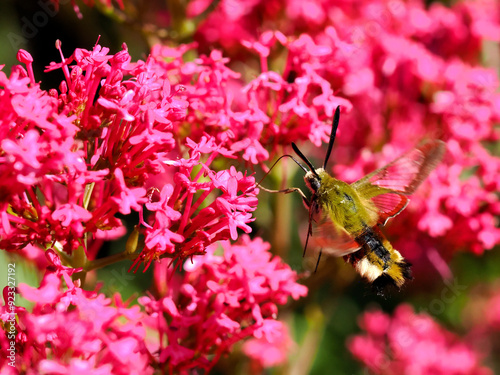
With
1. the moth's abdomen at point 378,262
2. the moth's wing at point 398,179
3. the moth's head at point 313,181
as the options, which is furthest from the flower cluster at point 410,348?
the moth's head at point 313,181

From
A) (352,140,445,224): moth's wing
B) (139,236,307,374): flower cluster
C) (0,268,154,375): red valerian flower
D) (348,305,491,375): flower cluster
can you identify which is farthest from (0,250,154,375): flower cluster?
(348,305,491,375): flower cluster

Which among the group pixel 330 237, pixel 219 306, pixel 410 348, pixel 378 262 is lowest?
pixel 410 348

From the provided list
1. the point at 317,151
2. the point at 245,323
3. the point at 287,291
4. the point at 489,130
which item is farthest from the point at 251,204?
the point at 317,151

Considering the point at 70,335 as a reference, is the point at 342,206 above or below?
above

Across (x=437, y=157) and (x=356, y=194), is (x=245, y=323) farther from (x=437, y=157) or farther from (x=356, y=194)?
(x=437, y=157)

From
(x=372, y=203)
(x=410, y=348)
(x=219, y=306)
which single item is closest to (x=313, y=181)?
(x=372, y=203)

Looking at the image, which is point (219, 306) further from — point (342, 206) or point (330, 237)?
point (342, 206)

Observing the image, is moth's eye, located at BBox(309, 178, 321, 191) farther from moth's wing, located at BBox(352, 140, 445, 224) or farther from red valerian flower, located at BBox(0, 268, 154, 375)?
red valerian flower, located at BBox(0, 268, 154, 375)
